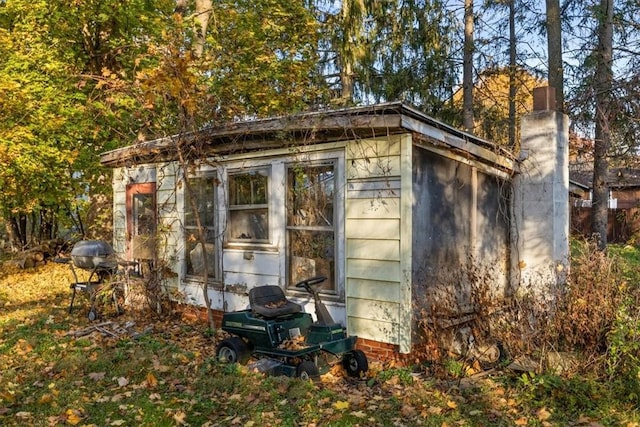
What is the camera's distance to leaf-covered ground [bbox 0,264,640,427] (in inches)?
170

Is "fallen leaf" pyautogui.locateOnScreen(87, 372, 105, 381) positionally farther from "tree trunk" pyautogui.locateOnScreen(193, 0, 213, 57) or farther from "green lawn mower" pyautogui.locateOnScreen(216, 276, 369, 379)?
"tree trunk" pyautogui.locateOnScreen(193, 0, 213, 57)

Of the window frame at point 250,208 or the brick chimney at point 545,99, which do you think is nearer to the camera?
the window frame at point 250,208

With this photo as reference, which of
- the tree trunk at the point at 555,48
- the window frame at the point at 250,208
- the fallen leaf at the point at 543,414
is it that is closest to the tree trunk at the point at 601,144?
the tree trunk at the point at 555,48

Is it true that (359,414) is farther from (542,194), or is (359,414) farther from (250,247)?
(542,194)

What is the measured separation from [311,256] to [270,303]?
3.48 ft

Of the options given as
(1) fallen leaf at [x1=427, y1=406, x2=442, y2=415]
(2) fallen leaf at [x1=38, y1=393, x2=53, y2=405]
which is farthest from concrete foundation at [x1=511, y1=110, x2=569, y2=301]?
(2) fallen leaf at [x1=38, y1=393, x2=53, y2=405]

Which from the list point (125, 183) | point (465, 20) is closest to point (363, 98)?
point (465, 20)

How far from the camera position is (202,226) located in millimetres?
7859

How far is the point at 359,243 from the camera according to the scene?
6.03m

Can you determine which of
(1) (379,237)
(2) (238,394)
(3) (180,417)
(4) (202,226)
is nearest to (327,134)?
(1) (379,237)

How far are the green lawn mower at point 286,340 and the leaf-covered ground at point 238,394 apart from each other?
172 mm

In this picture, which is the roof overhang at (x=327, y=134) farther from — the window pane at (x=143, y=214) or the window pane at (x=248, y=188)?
the window pane at (x=143, y=214)

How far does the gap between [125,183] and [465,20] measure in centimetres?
983

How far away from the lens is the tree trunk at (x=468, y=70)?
13195 mm
